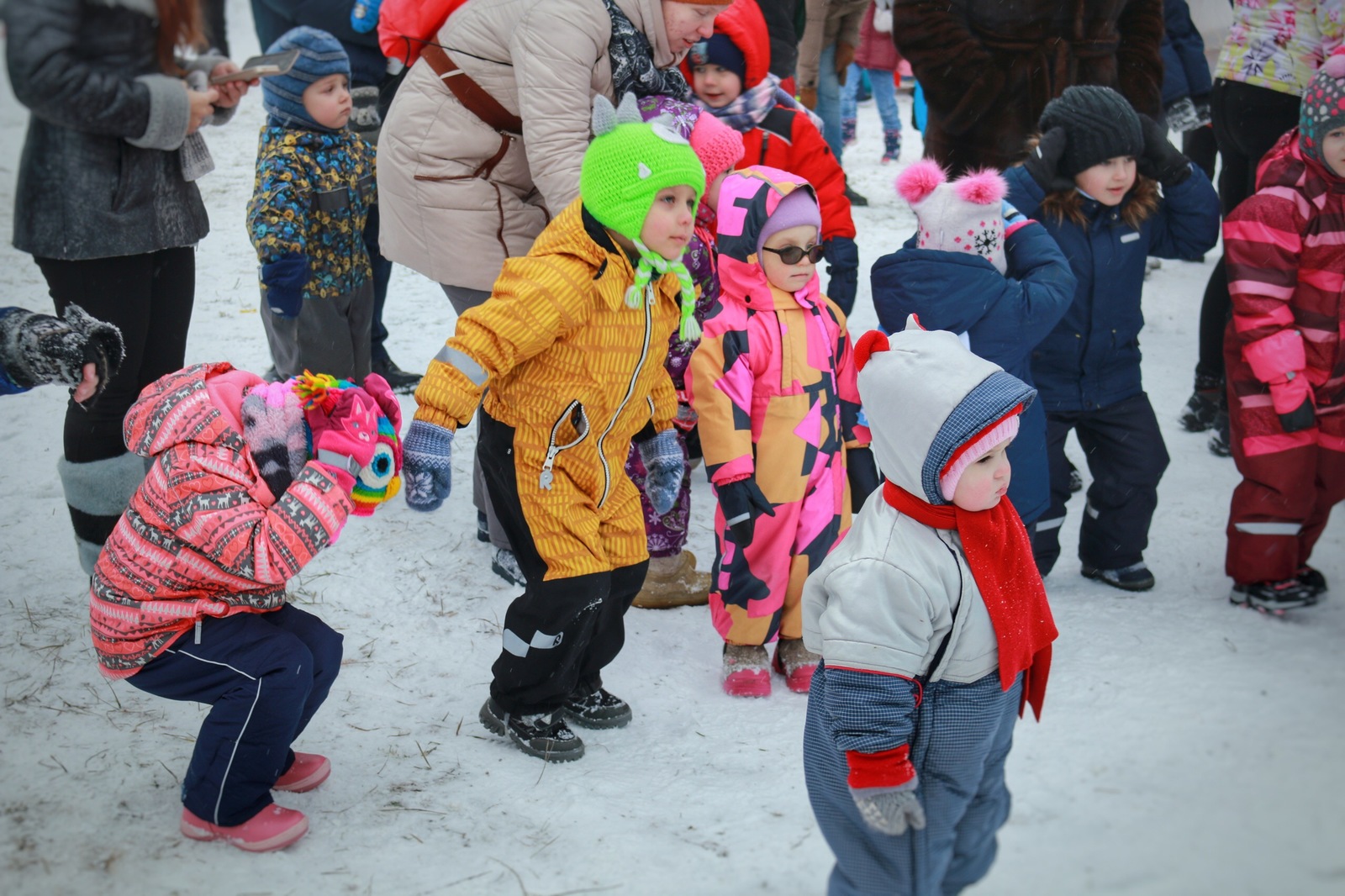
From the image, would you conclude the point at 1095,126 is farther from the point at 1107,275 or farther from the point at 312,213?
→ the point at 312,213

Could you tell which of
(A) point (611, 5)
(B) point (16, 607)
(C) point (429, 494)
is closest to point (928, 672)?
(C) point (429, 494)

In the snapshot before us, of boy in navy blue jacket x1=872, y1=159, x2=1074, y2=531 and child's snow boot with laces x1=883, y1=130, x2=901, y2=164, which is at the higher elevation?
boy in navy blue jacket x1=872, y1=159, x2=1074, y2=531

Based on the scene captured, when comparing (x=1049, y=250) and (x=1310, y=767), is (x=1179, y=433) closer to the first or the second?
(x=1049, y=250)

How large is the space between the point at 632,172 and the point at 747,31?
1.50m

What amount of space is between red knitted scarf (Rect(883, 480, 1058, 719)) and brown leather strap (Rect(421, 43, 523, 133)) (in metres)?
1.66

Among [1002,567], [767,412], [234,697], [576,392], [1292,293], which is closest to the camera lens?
[1002,567]

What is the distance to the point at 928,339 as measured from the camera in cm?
191

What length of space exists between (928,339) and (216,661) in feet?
5.00

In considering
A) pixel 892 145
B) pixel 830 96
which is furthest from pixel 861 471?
pixel 892 145

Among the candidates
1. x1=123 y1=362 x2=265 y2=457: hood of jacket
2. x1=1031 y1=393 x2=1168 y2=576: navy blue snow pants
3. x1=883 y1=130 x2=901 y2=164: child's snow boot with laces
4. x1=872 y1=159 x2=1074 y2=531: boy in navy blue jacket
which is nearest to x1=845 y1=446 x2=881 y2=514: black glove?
x1=872 y1=159 x2=1074 y2=531: boy in navy blue jacket

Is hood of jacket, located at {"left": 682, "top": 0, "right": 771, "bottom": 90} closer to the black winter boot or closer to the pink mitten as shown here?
the pink mitten

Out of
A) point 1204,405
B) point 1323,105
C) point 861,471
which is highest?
point 1323,105

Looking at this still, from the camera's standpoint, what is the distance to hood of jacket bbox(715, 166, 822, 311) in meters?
2.93

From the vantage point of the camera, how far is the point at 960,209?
10.2 feet
